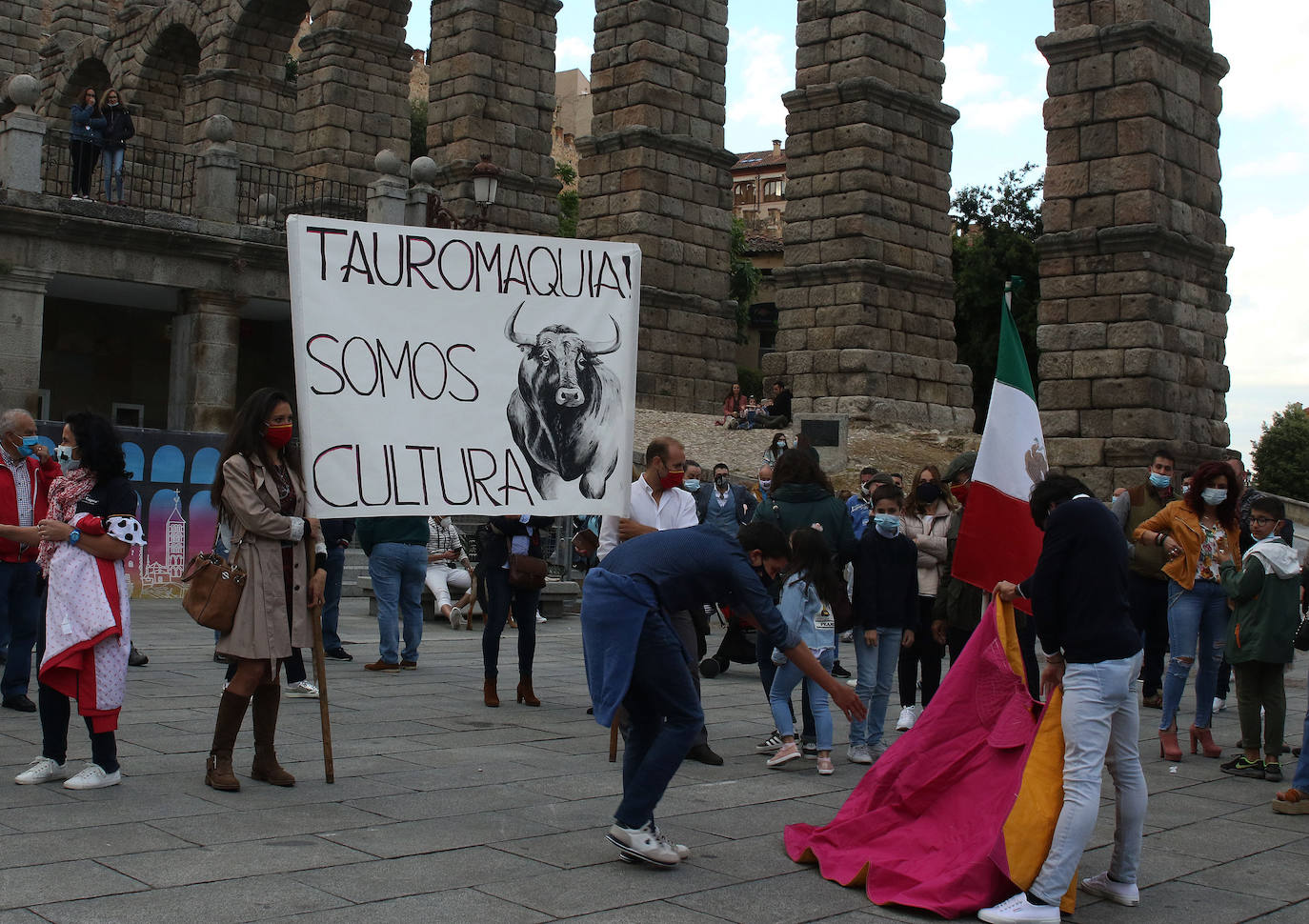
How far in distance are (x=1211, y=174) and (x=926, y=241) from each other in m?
6.21

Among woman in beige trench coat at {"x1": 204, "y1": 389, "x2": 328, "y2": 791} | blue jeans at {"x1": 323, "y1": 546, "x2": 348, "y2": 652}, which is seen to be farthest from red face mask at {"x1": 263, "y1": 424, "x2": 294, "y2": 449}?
blue jeans at {"x1": 323, "y1": 546, "x2": 348, "y2": 652}

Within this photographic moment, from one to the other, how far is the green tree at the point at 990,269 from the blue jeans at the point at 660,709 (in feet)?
118

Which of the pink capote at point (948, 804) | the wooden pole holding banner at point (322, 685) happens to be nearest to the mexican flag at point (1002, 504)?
the pink capote at point (948, 804)

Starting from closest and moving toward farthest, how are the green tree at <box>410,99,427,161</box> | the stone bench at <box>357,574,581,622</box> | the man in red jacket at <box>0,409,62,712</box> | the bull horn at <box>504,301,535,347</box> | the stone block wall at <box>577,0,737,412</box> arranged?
the bull horn at <box>504,301,535,347</box>, the man in red jacket at <box>0,409,62,712</box>, the stone bench at <box>357,574,581,622</box>, the stone block wall at <box>577,0,737,412</box>, the green tree at <box>410,99,427,161</box>

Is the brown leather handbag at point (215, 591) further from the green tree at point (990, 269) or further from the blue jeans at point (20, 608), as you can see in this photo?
the green tree at point (990, 269)

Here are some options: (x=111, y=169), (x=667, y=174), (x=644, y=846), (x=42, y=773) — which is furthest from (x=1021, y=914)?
(x=667, y=174)

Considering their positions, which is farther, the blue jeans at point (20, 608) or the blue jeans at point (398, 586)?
the blue jeans at point (398, 586)

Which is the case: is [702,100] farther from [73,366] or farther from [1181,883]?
[1181,883]

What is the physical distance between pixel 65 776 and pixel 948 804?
383 cm

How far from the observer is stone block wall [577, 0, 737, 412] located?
952 inches

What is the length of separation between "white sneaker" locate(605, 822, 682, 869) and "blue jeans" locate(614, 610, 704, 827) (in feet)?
0.14

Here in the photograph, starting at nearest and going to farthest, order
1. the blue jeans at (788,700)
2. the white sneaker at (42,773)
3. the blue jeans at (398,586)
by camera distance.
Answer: the white sneaker at (42,773) < the blue jeans at (788,700) < the blue jeans at (398,586)

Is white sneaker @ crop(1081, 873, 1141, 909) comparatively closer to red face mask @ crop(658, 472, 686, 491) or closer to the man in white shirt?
the man in white shirt

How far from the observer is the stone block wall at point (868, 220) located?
20984 millimetres
